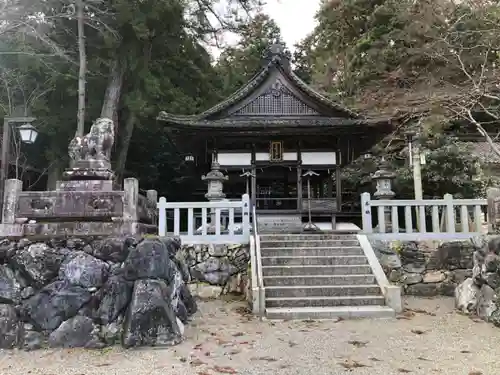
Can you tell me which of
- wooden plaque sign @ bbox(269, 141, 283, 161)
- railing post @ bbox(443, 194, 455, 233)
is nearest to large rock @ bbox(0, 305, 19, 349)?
railing post @ bbox(443, 194, 455, 233)

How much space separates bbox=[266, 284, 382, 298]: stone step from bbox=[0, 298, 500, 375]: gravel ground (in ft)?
2.87

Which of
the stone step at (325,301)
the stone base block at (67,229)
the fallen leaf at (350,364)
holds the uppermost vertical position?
the stone base block at (67,229)

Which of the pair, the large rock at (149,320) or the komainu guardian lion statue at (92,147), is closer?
the large rock at (149,320)

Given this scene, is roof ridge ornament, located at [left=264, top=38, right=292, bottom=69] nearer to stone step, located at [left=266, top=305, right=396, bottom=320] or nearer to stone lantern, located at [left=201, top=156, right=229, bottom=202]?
stone lantern, located at [left=201, top=156, right=229, bottom=202]

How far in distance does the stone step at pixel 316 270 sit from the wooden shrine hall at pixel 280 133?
5135mm

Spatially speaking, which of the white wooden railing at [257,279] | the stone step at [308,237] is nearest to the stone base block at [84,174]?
the white wooden railing at [257,279]

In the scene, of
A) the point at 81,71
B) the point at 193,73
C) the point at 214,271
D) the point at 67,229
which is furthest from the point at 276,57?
the point at 67,229

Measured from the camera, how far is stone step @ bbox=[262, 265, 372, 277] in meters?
7.57

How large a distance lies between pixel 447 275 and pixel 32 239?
791 centimetres

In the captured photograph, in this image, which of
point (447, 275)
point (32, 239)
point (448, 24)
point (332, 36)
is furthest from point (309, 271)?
point (332, 36)

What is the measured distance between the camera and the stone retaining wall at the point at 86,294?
16.1ft

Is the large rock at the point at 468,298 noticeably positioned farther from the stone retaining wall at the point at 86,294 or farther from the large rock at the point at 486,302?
the stone retaining wall at the point at 86,294

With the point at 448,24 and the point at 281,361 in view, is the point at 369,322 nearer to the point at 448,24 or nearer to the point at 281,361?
the point at 281,361

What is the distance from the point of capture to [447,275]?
8289 millimetres
